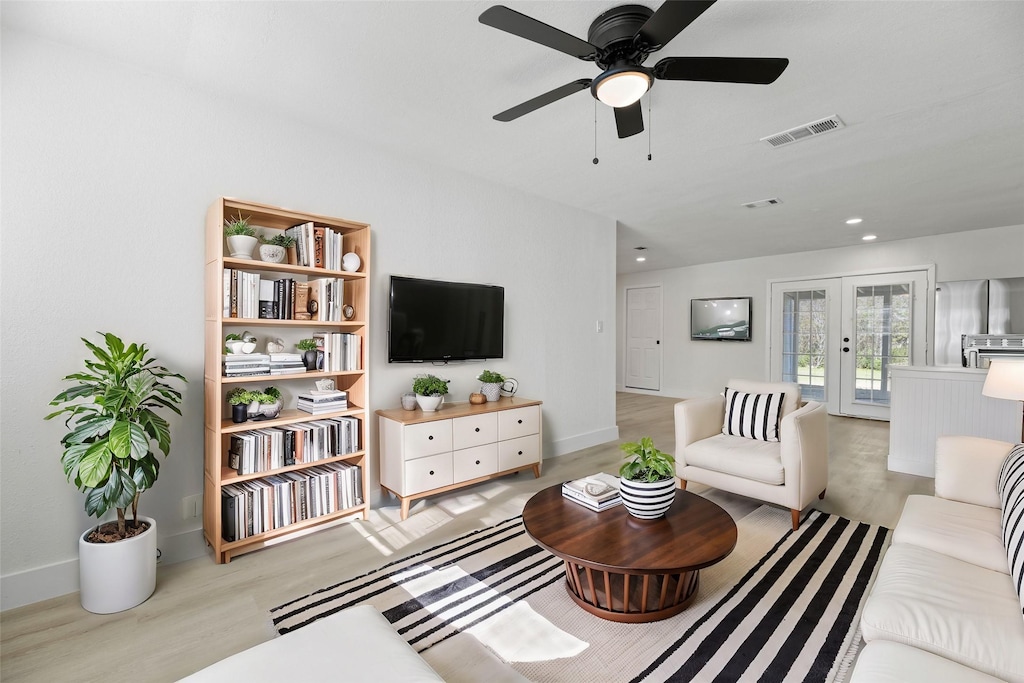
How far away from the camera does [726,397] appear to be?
356 cm

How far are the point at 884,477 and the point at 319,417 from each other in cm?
438

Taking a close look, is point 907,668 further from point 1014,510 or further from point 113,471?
point 113,471

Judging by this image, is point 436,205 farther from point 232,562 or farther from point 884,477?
point 884,477

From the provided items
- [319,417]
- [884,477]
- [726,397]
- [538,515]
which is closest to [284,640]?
[538,515]

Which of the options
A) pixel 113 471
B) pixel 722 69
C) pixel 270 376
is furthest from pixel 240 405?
pixel 722 69

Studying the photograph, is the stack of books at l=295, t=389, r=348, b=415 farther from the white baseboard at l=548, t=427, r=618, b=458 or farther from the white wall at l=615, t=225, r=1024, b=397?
the white wall at l=615, t=225, r=1024, b=397

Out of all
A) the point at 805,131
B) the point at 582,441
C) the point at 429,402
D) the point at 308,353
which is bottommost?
the point at 582,441

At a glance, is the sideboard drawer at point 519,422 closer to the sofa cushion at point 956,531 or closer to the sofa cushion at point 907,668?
the sofa cushion at point 956,531

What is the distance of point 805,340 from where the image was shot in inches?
273

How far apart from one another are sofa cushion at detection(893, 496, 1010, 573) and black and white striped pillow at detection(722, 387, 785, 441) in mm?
1104

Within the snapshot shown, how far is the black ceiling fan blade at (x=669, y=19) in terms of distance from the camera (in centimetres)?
148

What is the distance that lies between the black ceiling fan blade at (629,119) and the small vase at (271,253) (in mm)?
1928

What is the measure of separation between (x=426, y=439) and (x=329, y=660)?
1.92 meters

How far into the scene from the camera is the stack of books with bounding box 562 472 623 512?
2230mm
